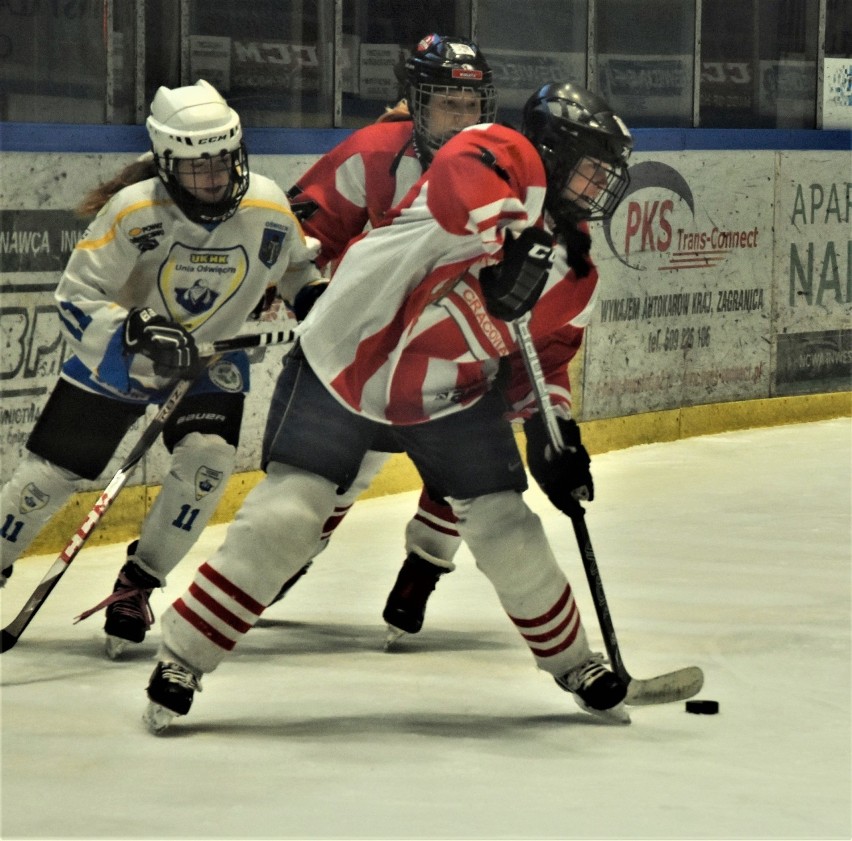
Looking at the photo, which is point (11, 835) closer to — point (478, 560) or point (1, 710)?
point (1, 710)

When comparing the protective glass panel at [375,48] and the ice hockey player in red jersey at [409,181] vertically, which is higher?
the protective glass panel at [375,48]

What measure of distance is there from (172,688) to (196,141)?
1104mm

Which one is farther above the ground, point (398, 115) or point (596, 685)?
point (398, 115)

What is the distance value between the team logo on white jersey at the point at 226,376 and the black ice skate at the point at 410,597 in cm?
48

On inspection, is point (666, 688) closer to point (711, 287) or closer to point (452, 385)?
point (452, 385)

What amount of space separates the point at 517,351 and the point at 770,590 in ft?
4.47

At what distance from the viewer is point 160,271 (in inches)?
148

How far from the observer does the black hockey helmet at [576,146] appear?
122 inches

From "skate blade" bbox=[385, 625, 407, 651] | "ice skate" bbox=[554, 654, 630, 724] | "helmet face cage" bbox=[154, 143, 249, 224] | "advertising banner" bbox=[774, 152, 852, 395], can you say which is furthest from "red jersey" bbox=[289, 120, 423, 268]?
"advertising banner" bbox=[774, 152, 852, 395]

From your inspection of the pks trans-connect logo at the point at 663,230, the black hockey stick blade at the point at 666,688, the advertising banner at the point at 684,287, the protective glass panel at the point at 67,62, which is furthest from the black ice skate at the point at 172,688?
the pks trans-connect logo at the point at 663,230

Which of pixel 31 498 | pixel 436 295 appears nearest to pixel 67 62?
pixel 31 498

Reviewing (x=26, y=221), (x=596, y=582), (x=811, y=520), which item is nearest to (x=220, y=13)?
(x=26, y=221)

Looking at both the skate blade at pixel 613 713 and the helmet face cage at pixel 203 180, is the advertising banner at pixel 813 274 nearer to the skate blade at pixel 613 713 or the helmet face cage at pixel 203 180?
the helmet face cage at pixel 203 180

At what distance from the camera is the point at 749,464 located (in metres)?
6.15
